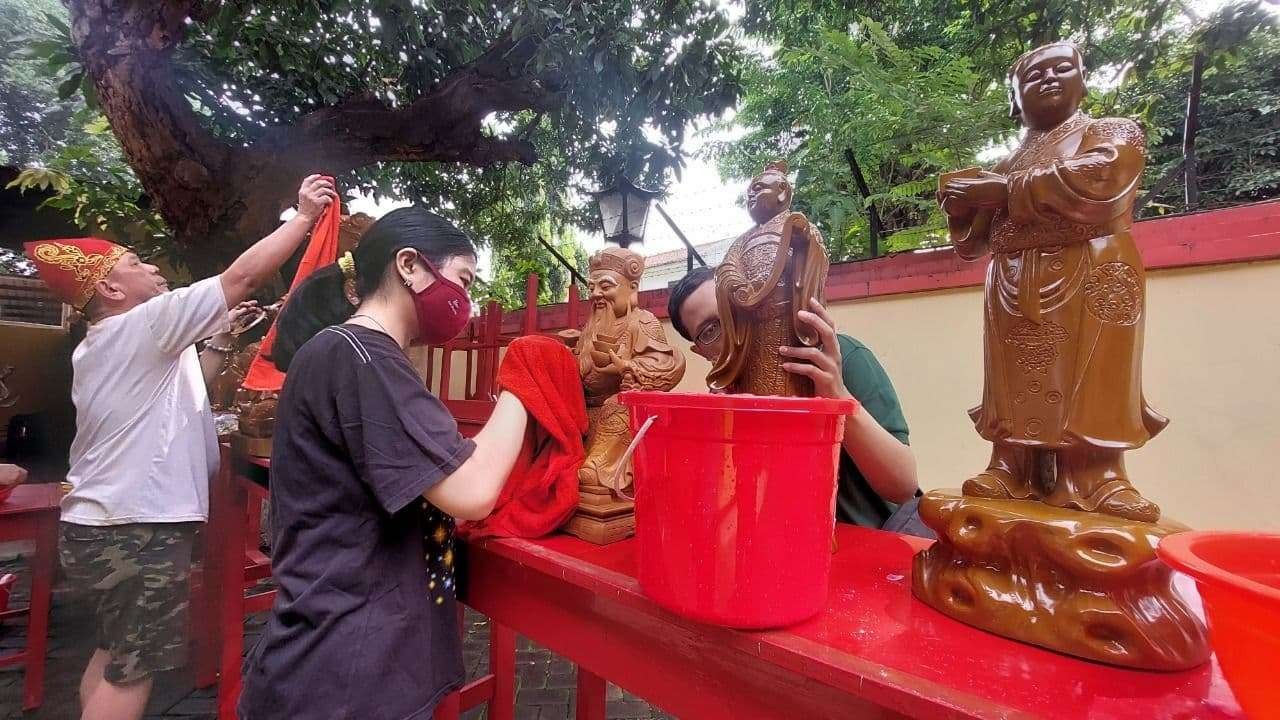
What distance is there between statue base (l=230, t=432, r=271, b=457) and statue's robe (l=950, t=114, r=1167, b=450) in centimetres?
296

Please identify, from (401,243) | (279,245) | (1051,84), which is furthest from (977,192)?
(279,245)

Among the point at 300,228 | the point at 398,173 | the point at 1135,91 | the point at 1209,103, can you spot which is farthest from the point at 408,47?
the point at 1209,103

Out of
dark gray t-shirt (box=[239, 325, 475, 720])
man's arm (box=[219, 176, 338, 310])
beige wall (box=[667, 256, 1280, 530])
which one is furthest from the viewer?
beige wall (box=[667, 256, 1280, 530])

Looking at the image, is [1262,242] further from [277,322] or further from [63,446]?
[63,446]

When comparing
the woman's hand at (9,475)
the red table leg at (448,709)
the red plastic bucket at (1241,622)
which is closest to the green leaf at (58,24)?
the woman's hand at (9,475)

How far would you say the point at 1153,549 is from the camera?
796mm

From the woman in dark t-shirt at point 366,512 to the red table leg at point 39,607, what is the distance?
247 cm

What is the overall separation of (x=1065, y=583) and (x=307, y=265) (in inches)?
91.2

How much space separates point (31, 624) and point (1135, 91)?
9277 millimetres

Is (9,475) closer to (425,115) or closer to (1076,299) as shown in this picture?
(425,115)

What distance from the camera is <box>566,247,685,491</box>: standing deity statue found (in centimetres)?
154

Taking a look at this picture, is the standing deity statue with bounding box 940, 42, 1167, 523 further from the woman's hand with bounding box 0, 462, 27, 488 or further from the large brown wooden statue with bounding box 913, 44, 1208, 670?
the woman's hand with bounding box 0, 462, 27, 488

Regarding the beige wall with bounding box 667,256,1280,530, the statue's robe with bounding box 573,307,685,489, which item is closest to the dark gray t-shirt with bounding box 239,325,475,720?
the statue's robe with bounding box 573,307,685,489

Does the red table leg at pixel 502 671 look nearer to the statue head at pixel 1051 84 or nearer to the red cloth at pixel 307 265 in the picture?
the red cloth at pixel 307 265
